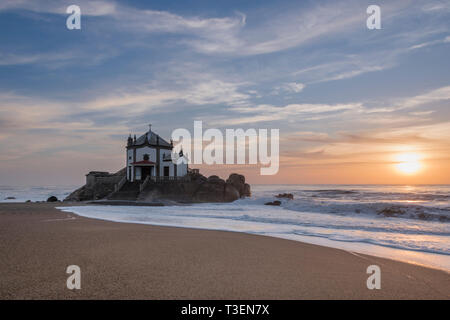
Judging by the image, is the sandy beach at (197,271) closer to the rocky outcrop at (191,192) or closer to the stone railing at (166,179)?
the rocky outcrop at (191,192)

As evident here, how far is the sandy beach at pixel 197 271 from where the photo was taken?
16.5ft

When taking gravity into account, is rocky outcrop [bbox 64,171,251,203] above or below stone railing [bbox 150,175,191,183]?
below

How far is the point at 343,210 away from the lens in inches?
987

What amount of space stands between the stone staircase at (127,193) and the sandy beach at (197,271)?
28368 mm

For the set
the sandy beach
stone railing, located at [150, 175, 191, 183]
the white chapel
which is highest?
the white chapel

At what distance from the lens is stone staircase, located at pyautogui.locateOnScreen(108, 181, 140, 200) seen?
37.7 meters

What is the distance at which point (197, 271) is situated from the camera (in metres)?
6.20

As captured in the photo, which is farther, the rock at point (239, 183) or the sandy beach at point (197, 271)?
the rock at point (239, 183)

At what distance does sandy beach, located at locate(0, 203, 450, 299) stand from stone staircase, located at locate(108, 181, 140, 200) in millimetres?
28368

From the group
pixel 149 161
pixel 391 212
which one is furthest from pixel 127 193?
pixel 391 212

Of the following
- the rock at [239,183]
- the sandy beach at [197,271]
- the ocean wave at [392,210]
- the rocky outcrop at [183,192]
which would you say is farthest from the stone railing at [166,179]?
the sandy beach at [197,271]

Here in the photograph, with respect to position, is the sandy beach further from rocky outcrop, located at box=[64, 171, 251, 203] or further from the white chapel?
the white chapel

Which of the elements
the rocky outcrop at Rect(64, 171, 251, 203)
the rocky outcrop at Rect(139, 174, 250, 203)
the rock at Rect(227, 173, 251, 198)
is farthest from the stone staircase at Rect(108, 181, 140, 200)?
the rock at Rect(227, 173, 251, 198)
